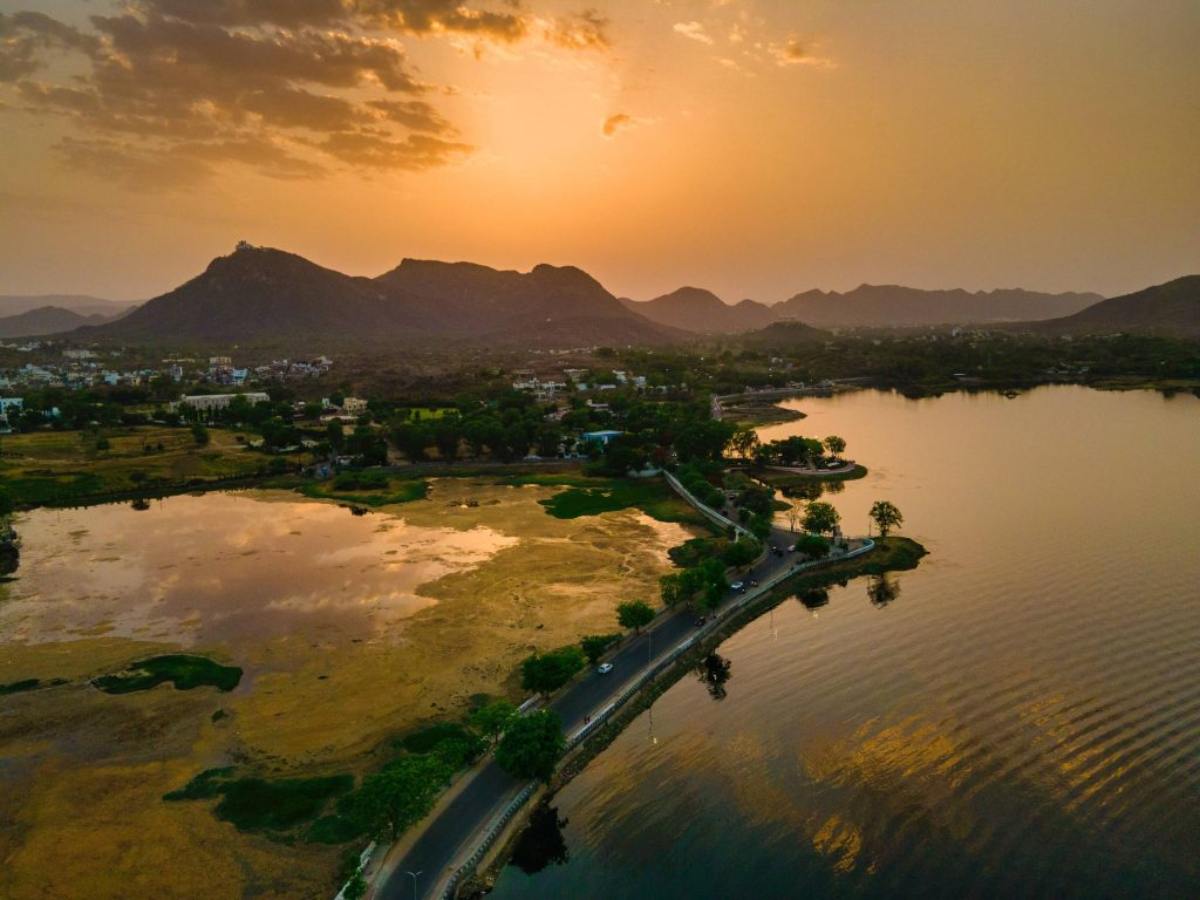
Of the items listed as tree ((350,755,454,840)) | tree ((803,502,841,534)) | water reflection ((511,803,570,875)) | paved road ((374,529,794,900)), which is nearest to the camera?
paved road ((374,529,794,900))

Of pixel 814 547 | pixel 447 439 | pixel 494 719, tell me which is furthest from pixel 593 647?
pixel 447 439

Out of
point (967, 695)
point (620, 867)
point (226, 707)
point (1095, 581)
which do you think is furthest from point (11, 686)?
point (1095, 581)

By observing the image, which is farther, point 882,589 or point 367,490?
point 367,490

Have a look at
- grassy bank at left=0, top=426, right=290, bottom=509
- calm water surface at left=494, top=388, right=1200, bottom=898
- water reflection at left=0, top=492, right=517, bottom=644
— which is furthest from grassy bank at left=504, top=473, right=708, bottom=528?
grassy bank at left=0, top=426, right=290, bottom=509

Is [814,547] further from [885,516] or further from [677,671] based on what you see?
[677,671]

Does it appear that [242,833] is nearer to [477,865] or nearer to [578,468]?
[477,865]

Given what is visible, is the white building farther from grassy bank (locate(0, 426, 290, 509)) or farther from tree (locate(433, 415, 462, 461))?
tree (locate(433, 415, 462, 461))
